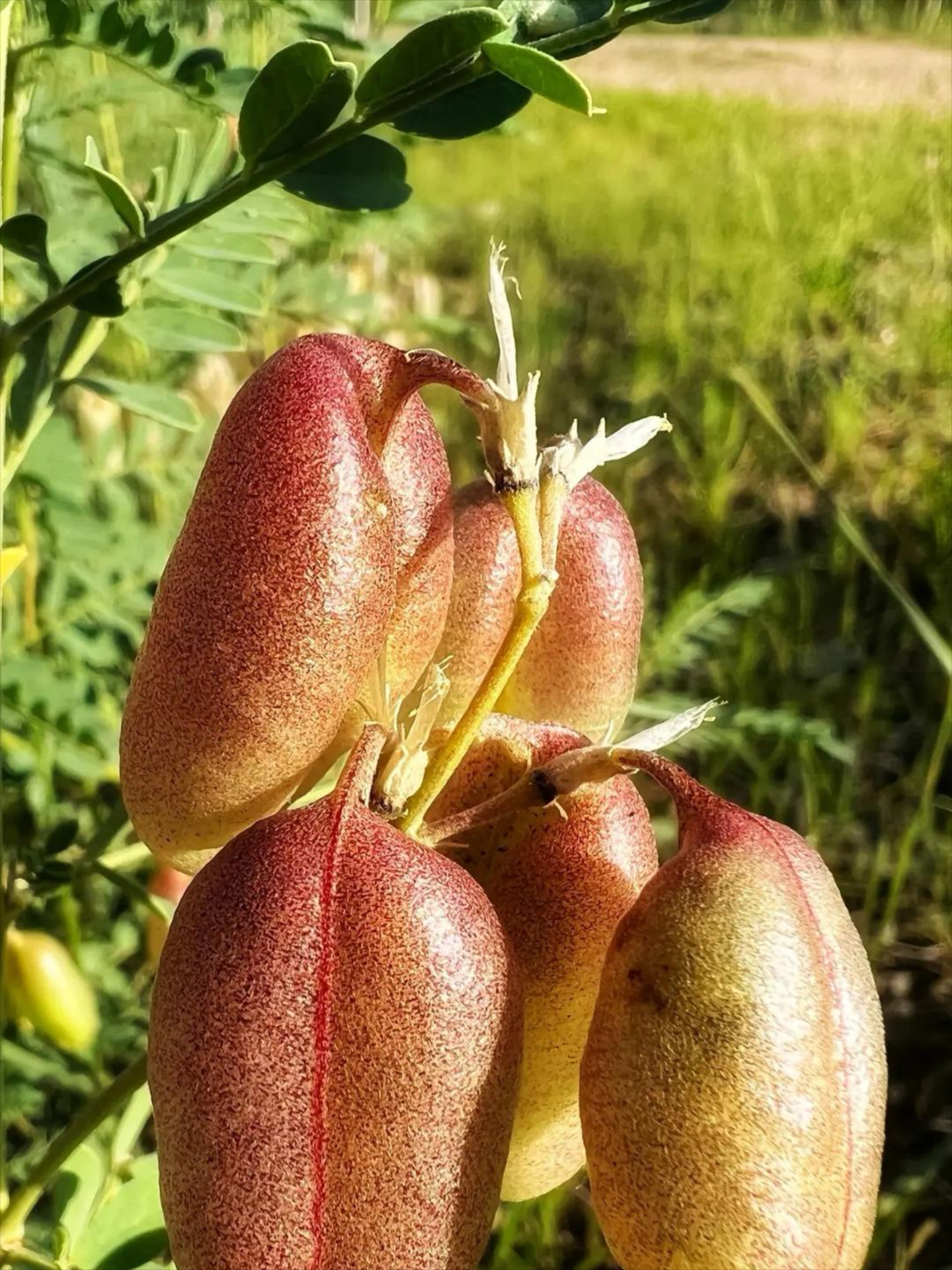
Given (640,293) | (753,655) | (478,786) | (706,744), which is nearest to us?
(478,786)

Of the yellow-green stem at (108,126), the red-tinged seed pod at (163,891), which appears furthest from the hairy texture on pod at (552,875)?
the yellow-green stem at (108,126)

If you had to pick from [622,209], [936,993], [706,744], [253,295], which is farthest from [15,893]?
[622,209]

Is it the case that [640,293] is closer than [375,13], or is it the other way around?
[375,13]

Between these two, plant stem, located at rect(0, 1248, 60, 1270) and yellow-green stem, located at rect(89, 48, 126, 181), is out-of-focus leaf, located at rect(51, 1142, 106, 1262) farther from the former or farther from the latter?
yellow-green stem, located at rect(89, 48, 126, 181)

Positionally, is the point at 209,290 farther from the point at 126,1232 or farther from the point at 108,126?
the point at 108,126

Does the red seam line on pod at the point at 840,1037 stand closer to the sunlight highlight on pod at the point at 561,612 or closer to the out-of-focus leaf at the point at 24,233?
the sunlight highlight on pod at the point at 561,612

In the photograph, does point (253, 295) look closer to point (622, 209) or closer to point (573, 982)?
point (573, 982)
